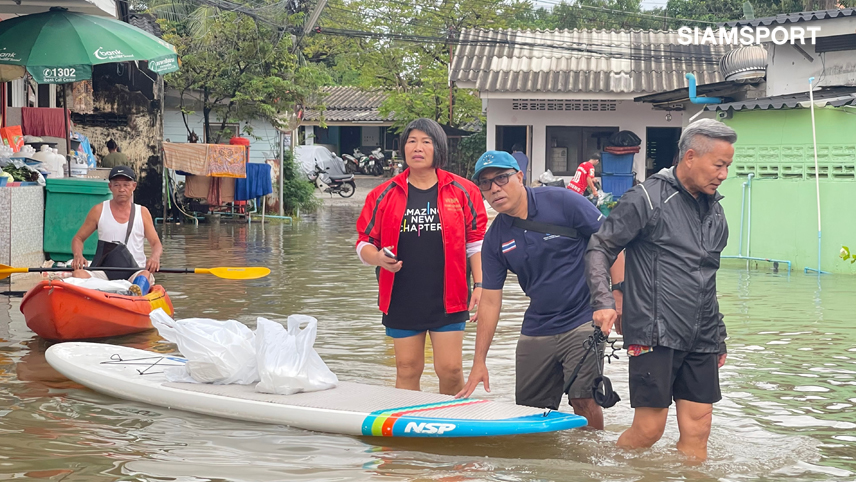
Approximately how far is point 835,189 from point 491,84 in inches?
425

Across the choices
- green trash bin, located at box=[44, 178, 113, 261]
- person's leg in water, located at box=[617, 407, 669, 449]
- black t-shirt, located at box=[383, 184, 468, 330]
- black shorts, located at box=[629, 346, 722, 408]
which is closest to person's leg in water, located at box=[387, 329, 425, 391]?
black t-shirt, located at box=[383, 184, 468, 330]

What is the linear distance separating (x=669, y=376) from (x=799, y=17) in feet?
39.9

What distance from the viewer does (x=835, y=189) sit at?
45.0ft

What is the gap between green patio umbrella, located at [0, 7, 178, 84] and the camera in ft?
33.7

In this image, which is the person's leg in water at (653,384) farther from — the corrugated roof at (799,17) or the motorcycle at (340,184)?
the motorcycle at (340,184)

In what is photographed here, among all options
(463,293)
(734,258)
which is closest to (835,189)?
(734,258)

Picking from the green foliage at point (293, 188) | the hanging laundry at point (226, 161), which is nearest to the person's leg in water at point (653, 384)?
the hanging laundry at point (226, 161)

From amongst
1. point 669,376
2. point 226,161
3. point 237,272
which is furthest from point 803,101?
point 226,161

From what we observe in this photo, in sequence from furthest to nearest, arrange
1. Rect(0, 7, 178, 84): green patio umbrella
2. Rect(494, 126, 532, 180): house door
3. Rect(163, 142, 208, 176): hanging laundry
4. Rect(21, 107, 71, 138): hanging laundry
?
Rect(494, 126, 532, 180): house door < Rect(163, 142, 208, 176): hanging laundry < Rect(21, 107, 71, 138): hanging laundry < Rect(0, 7, 178, 84): green patio umbrella

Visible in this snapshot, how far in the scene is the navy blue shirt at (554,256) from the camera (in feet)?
16.7

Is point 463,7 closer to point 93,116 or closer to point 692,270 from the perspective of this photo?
point 93,116

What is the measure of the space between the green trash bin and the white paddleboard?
15.1ft

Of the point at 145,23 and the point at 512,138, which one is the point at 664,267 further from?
the point at 512,138

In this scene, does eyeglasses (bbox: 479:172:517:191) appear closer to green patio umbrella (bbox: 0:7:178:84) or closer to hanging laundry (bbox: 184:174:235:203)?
green patio umbrella (bbox: 0:7:178:84)
